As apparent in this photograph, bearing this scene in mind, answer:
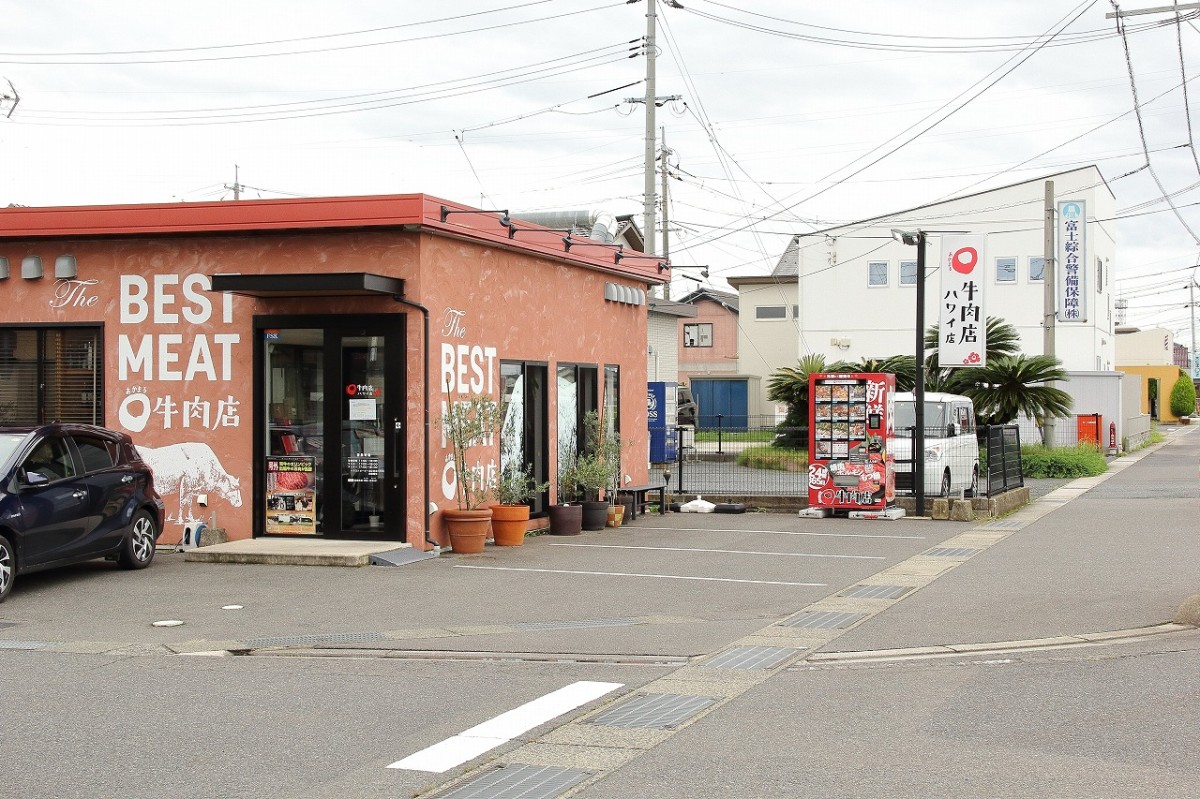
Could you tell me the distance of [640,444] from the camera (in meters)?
22.7

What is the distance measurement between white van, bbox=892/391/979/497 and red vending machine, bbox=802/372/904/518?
194 centimetres

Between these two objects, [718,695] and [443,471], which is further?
→ [443,471]

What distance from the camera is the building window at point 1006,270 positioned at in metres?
46.0

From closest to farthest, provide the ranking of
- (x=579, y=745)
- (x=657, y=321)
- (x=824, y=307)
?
(x=579, y=745) < (x=657, y=321) < (x=824, y=307)

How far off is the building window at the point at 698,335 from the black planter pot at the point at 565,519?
44.6 metres

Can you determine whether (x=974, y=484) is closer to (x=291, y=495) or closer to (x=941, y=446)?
(x=941, y=446)

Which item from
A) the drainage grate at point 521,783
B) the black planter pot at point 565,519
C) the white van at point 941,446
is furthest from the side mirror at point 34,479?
the white van at point 941,446

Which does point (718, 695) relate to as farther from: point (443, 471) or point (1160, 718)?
point (443, 471)

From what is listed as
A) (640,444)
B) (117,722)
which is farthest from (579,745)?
(640,444)

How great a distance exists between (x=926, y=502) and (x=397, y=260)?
10.8 m

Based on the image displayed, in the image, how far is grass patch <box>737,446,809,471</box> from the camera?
2609 cm

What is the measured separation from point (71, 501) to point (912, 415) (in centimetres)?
1605

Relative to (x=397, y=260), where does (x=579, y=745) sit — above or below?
below

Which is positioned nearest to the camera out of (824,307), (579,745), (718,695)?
(579,745)
